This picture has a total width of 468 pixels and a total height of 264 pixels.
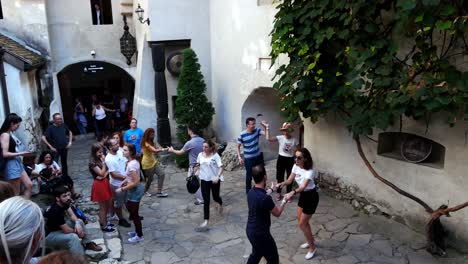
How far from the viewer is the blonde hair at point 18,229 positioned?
1965mm

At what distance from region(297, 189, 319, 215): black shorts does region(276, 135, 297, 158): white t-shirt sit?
2341mm

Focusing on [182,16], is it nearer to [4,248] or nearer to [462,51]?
[462,51]

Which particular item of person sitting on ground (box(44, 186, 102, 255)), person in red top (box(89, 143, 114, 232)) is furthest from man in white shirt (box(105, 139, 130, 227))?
person sitting on ground (box(44, 186, 102, 255))

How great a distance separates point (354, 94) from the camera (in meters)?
6.33

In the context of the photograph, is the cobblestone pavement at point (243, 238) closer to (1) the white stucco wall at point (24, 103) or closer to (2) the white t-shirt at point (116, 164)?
(2) the white t-shirt at point (116, 164)


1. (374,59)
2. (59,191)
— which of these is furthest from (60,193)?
(374,59)

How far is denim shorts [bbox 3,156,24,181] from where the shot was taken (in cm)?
655

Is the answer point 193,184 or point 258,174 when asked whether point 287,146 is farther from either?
point 258,174

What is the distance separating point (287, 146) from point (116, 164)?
3.16 meters

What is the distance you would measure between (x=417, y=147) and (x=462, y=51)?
1690 mm

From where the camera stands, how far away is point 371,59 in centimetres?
578

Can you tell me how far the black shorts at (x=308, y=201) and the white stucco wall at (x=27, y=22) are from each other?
1171 centimetres

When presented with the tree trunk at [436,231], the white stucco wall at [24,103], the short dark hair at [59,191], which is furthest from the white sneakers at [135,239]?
the white stucco wall at [24,103]

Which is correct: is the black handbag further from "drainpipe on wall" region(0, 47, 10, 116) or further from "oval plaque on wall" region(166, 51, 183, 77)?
"oval plaque on wall" region(166, 51, 183, 77)
